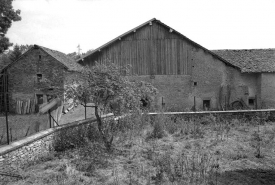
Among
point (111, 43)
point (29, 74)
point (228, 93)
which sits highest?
point (111, 43)

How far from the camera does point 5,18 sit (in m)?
27.4

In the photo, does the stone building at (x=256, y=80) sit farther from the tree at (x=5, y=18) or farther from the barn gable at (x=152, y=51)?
the tree at (x=5, y=18)

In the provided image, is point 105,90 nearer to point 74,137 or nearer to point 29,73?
point 74,137

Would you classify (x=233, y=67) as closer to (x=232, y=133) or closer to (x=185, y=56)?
(x=185, y=56)

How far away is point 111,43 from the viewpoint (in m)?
18.7

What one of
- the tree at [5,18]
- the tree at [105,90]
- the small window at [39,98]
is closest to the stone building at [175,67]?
the small window at [39,98]

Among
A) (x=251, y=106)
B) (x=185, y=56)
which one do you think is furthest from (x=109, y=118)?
(x=251, y=106)

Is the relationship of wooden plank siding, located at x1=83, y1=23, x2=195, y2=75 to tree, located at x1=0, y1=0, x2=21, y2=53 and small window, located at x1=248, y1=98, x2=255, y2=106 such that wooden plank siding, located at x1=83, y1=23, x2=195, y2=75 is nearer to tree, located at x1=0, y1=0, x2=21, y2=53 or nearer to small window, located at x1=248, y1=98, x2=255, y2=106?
small window, located at x1=248, y1=98, x2=255, y2=106

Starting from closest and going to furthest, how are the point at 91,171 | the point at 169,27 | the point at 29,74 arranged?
the point at 91,171
the point at 169,27
the point at 29,74

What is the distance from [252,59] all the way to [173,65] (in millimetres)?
7119

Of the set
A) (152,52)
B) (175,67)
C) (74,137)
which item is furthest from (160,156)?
(152,52)

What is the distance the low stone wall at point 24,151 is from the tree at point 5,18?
22386 mm

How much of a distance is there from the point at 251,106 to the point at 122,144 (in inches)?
555

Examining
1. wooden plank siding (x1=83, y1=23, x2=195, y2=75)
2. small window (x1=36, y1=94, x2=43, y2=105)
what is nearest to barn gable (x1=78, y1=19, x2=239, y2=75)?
wooden plank siding (x1=83, y1=23, x2=195, y2=75)
